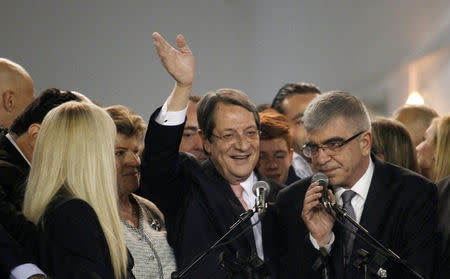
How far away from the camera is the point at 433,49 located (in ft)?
28.4

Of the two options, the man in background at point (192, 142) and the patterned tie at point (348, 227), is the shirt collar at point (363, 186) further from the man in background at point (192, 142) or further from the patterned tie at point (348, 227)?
the man in background at point (192, 142)

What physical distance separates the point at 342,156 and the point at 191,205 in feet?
2.41

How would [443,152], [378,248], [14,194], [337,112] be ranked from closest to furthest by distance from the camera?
[378,248]
[14,194]
[337,112]
[443,152]

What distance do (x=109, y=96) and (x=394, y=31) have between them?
3.17m

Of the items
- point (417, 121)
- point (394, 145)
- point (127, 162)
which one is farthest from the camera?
point (417, 121)

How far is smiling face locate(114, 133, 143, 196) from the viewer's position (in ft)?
13.0

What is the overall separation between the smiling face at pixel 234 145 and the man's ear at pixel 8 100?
Result: 4.54 ft

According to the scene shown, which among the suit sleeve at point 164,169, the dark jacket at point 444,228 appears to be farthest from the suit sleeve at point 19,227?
the dark jacket at point 444,228

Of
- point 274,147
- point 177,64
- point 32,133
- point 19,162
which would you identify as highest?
point 177,64

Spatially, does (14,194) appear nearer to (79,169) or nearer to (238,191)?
(79,169)

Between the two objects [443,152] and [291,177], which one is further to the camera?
[291,177]

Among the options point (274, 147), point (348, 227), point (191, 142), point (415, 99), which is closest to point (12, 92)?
point (191, 142)

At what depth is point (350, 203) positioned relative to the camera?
12.6ft

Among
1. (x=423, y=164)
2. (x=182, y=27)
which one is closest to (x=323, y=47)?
(x=182, y=27)
